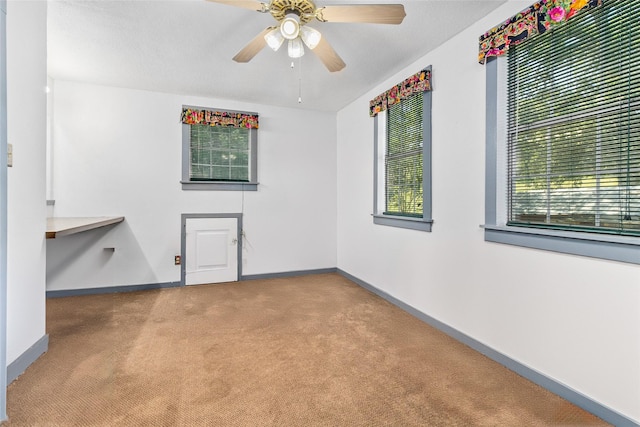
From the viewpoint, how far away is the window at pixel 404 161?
9.71 ft

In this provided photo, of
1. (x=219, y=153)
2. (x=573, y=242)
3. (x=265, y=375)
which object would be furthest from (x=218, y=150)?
(x=573, y=242)

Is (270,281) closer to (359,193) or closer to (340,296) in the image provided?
(340,296)

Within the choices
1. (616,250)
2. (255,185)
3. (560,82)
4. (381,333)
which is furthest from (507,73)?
(255,185)

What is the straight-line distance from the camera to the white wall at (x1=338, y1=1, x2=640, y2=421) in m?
1.63

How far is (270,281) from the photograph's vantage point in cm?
441

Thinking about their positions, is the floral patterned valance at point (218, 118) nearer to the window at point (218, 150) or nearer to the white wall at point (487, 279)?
the window at point (218, 150)

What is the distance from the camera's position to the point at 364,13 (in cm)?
185

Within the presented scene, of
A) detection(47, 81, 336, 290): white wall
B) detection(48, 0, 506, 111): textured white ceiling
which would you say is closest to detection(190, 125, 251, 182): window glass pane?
detection(47, 81, 336, 290): white wall

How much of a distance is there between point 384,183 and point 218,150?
2.27 metres

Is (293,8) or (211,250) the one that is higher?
(293,8)

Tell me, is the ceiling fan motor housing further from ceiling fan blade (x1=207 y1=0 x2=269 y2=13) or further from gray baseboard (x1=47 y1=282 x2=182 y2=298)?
gray baseboard (x1=47 y1=282 x2=182 y2=298)

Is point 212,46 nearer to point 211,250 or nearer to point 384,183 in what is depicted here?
point 384,183

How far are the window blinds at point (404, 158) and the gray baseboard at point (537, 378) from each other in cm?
106

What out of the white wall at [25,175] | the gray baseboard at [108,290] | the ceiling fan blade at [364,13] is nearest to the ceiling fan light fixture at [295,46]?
Answer: the ceiling fan blade at [364,13]
